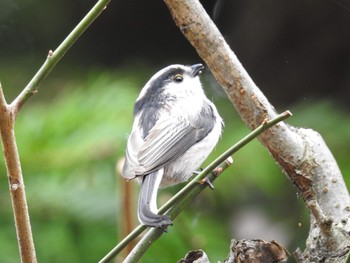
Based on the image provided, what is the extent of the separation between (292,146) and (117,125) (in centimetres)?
75

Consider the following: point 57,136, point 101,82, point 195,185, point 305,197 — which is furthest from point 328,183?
point 101,82

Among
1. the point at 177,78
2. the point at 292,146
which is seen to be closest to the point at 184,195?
the point at 292,146

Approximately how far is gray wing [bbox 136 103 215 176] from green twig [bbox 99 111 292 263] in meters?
0.40

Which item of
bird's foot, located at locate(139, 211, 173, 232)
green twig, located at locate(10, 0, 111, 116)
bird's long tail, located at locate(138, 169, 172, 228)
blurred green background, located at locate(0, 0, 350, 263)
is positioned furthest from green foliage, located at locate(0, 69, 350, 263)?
green twig, located at locate(10, 0, 111, 116)

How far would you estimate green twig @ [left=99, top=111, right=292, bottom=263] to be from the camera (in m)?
1.03

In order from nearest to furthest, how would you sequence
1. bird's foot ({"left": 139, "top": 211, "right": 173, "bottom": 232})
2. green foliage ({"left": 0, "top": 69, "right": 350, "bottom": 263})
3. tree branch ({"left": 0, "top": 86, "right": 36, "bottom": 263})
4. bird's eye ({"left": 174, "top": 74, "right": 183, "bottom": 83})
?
tree branch ({"left": 0, "top": 86, "right": 36, "bottom": 263}), bird's foot ({"left": 139, "top": 211, "right": 173, "bottom": 232}), bird's eye ({"left": 174, "top": 74, "right": 183, "bottom": 83}), green foliage ({"left": 0, "top": 69, "right": 350, "bottom": 263})

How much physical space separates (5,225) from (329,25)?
1.55 m

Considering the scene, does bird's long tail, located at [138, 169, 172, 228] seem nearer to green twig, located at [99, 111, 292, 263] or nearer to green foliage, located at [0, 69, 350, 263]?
green twig, located at [99, 111, 292, 263]

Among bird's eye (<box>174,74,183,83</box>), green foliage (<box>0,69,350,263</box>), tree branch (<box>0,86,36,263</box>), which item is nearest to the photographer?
tree branch (<box>0,86,36,263</box>)

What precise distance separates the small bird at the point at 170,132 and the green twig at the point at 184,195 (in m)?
0.25

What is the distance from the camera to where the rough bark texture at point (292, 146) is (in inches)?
59.7

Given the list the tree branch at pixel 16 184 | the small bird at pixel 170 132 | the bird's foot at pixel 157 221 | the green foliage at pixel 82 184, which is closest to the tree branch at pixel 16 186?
the tree branch at pixel 16 184

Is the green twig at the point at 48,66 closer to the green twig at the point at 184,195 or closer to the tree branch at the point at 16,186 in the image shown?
the tree branch at the point at 16,186

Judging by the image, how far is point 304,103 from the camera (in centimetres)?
289
